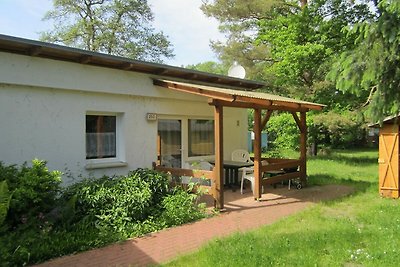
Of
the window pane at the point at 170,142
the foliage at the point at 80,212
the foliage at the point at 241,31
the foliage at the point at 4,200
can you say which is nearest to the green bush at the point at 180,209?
the foliage at the point at 80,212

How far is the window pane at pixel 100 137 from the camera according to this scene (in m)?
8.88

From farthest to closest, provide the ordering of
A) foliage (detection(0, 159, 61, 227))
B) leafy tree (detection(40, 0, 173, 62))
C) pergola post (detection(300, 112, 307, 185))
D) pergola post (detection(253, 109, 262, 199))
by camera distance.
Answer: leafy tree (detection(40, 0, 173, 62)), pergola post (detection(300, 112, 307, 185)), pergola post (detection(253, 109, 262, 199)), foliage (detection(0, 159, 61, 227))

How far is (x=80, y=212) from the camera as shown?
6.97 m

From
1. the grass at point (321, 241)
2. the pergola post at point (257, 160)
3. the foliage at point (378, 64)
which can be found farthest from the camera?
the pergola post at point (257, 160)

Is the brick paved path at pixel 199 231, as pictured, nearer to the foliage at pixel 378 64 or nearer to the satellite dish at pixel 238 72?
the foliage at pixel 378 64

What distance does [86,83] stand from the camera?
844 centimetres

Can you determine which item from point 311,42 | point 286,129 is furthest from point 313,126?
point 311,42

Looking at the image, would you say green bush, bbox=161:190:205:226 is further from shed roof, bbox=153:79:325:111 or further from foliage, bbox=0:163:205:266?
shed roof, bbox=153:79:325:111

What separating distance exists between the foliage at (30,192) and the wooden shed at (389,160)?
8804mm

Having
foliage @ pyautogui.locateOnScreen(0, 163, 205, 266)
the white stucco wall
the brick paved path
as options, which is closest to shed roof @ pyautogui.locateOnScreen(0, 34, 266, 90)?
the white stucco wall

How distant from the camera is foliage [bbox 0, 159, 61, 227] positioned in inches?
241

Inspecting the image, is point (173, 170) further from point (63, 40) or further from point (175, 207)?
point (63, 40)

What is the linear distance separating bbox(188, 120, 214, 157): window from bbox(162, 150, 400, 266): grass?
4287 millimetres

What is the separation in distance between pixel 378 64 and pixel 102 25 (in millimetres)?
30919
